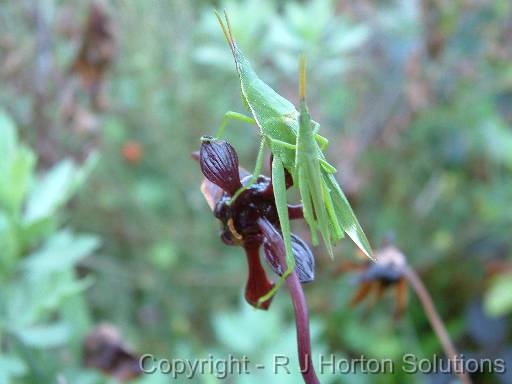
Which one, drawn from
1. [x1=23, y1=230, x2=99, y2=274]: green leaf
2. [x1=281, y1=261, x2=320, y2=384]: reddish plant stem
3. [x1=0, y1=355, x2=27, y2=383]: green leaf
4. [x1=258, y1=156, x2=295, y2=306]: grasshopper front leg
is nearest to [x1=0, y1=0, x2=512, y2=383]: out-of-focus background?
[x1=23, y1=230, x2=99, y2=274]: green leaf

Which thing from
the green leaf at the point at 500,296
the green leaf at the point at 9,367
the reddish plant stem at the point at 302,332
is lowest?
the reddish plant stem at the point at 302,332

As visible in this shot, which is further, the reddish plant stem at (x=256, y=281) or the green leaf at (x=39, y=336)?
the green leaf at (x=39, y=336)

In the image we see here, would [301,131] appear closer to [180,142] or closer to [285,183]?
[285,183]

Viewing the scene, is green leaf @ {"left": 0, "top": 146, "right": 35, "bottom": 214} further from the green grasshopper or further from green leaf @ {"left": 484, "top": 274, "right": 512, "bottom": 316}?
green leaf @ {"left": 484, "top": 274, "right": 512, "bottom": 316}

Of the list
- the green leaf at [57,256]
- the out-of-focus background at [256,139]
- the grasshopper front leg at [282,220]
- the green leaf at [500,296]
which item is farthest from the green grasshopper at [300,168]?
the green leaf at [500,296]

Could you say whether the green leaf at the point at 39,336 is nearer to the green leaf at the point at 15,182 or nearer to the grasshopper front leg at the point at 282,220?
the green leaf at the point at 15,182

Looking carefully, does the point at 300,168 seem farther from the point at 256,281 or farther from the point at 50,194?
the point at 50,194

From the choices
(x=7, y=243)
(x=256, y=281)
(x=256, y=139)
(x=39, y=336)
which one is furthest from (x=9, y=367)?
(x=256, y=139)
